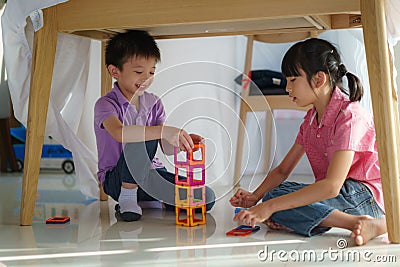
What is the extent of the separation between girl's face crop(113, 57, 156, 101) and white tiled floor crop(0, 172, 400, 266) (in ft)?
1.06

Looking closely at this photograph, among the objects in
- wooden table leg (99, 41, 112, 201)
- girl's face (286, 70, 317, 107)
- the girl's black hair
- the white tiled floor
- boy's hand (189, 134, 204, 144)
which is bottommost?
the white tiled floor

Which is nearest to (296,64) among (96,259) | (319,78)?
(319,78)

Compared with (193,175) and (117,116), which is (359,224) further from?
(117,116)

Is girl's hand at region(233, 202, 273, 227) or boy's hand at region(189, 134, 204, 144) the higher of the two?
boy's hand at region(189, 134, 204, 144)

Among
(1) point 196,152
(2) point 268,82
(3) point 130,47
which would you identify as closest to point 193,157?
(1) point 196,152

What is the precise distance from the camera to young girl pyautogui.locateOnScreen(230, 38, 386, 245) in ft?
4.07

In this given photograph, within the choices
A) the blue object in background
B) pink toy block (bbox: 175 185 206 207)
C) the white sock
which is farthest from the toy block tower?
the blue object in background

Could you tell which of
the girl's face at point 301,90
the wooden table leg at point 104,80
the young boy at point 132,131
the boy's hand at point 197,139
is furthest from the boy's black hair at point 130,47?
the girl's face at point 301,90

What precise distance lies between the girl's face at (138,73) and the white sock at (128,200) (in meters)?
0.24

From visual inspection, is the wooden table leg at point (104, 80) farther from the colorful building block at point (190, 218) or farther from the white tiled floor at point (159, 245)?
the colorful building block at point (190, 218)

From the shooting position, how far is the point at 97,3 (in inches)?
53.5

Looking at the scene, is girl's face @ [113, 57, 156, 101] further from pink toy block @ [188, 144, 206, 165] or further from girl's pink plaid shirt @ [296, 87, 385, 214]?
girl's pink plaid shirt @ [296, 87, 385, 214]

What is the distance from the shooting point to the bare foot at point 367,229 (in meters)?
1.17

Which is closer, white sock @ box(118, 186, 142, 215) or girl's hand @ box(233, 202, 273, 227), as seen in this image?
girl's hand @ box(233, 202, 273, 227)
